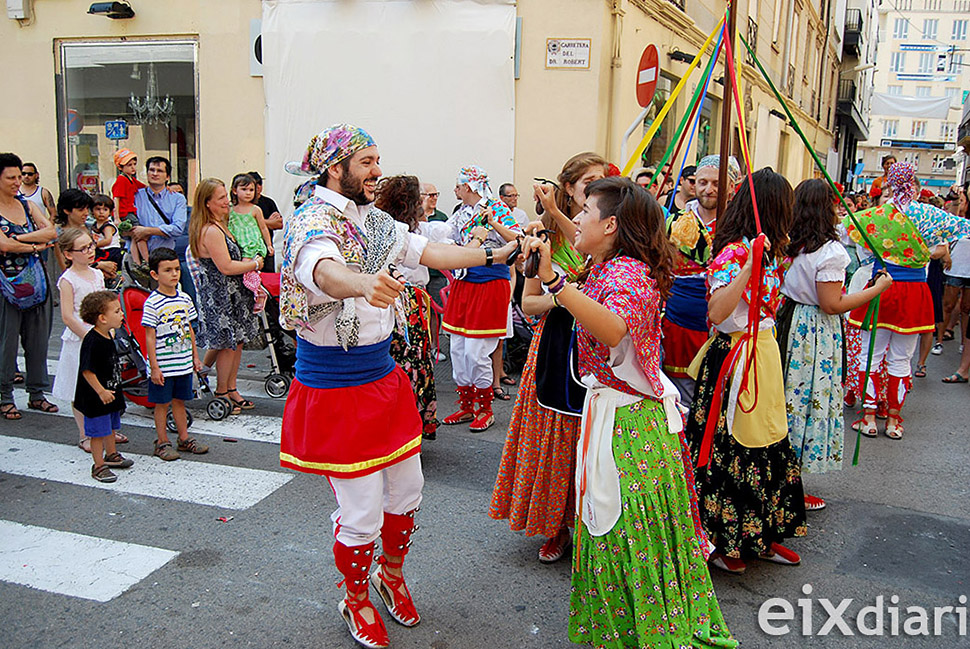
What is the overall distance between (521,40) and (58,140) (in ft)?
23.0

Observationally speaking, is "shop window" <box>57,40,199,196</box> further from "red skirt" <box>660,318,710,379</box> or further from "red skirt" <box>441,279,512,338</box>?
"red skirt" <box>660,318,710,379</box>

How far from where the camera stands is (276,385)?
22.3ft

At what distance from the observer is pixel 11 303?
19.7 ft

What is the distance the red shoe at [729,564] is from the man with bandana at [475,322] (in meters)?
2.56

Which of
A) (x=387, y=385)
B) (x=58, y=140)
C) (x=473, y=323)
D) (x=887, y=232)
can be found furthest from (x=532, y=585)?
(x=58, y=140)

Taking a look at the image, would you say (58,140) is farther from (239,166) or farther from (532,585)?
(532,585)

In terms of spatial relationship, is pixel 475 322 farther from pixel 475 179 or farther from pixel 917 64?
pixel 917 64

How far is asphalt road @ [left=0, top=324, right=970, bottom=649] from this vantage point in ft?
10.5

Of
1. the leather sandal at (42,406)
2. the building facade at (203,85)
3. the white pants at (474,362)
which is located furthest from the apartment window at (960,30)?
the leather sandal at (42,406)

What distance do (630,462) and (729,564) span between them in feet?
4.67

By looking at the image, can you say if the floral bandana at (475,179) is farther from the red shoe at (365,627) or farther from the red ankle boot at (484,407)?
the red shoe at (365,627)

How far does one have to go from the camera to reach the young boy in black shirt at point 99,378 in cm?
468

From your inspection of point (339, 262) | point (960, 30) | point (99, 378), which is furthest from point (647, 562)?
point (960, 30)

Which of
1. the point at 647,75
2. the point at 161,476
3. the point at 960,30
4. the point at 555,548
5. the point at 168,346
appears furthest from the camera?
the point at 960,30
